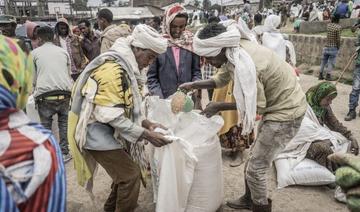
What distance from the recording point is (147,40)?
2352 mm

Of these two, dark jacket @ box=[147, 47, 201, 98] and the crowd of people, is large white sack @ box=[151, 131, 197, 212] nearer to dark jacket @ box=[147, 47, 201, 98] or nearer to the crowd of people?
the crowd of people

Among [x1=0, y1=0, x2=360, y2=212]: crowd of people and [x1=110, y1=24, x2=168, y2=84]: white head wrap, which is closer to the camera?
[x1=0, y1=0, x2=360, y2=212]: crowd of people

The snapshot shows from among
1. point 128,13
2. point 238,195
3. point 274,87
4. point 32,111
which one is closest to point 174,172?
point 274,87

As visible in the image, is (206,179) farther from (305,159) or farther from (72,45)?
(72,45)

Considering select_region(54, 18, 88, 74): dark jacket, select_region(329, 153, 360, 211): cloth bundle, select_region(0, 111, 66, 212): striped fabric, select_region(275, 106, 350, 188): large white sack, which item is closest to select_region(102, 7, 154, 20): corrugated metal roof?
select_region(54, 18, 88, 74): dark jacket

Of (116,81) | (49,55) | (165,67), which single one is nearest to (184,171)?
(116,81)

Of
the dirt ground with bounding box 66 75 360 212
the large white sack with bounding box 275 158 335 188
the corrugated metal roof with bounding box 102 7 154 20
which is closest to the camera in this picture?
the dirt ground with bounding box 66 75 360 212

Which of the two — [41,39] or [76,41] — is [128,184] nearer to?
[41,39]

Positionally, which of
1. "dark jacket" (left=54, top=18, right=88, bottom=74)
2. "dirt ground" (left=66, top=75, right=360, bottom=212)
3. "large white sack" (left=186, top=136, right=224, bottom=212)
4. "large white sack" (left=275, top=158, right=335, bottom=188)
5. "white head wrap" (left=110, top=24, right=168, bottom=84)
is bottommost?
"dirt ground" (left=66, top=75, right=360, bottom=212)

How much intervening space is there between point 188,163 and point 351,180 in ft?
4.82

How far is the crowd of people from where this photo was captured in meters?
1.16

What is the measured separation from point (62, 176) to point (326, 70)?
8.84 metres

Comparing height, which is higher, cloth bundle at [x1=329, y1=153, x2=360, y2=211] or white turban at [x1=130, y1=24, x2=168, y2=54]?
white turban at [x1=130, y1=24, x2=168, y2=54]

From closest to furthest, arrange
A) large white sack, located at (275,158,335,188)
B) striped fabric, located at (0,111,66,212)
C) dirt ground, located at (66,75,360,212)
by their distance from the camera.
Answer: striped fabric, located at (0,111,66,212) → dirt ground, located at (66,75,360,212) → large white sack, located at (275,158,335,188)
